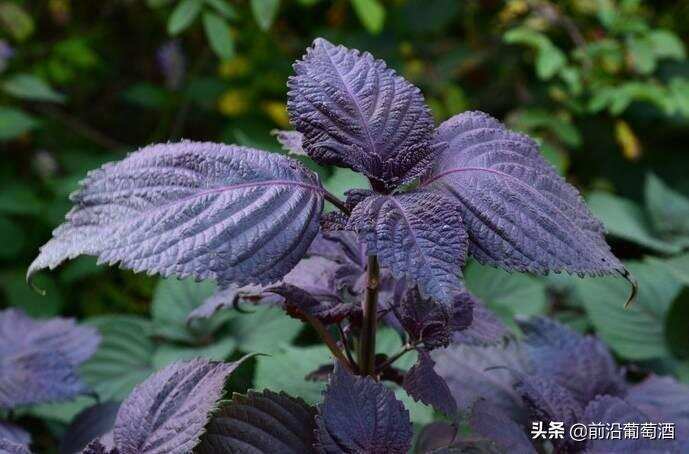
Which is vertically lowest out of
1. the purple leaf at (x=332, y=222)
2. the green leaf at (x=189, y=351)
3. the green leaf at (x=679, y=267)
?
the purple leaf at (x=332, y=222)

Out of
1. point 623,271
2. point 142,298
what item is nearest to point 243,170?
point 623,271

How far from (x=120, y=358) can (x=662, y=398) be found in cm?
69

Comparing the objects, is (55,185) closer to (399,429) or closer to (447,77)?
(447,77)

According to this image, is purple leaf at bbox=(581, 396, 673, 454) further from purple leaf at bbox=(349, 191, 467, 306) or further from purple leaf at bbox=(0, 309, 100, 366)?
purple leaf at bbox=(0, 309, 100, 366)

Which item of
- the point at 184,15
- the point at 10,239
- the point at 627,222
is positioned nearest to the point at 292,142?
the point at 184,15

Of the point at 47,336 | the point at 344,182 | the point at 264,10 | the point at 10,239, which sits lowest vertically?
the point at 47,336

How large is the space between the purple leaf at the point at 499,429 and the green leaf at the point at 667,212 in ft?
2.99

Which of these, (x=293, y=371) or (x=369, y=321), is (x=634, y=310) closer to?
(x=293, y=371)

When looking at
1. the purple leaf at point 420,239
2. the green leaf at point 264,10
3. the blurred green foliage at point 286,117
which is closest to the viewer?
the purple leaf at point 420,239

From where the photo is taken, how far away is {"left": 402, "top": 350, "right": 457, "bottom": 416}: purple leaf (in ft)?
1.88

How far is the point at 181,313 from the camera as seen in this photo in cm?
108

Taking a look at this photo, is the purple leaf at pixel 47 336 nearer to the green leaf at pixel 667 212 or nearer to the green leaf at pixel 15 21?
the green leaf at pixel 15 21

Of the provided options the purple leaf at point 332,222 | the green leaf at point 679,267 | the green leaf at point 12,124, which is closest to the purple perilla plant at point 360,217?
the purple leaf at point 332,222

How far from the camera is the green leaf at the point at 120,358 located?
1007 millimetres
